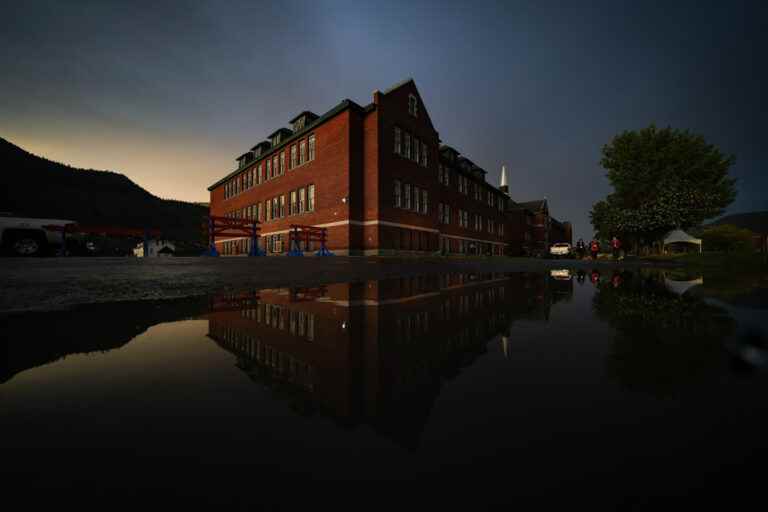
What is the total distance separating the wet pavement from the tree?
35.5 metres

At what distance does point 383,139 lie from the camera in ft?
66.6

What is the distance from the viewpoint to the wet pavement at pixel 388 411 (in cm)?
85

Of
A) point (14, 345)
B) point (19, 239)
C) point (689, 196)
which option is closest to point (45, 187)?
point (19, 239)

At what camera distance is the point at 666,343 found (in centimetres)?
195

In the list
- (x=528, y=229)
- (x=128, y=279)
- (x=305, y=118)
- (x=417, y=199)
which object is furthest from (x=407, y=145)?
(x=528, y=229)

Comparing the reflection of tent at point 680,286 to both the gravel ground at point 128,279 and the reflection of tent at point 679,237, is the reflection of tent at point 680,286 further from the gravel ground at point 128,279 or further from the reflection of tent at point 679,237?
the reflection of tent at point 679,237

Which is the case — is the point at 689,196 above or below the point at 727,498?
above

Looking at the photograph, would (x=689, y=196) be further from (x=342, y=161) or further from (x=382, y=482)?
(x=382, y=482)

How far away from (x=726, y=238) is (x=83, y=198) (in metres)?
139

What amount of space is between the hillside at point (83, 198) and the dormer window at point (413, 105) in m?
75.3

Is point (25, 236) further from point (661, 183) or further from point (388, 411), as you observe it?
point (661, 183)

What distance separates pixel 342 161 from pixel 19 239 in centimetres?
1521

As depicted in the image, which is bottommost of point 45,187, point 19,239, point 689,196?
point 19,239

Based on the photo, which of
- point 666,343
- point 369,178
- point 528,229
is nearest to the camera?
point 666,343
